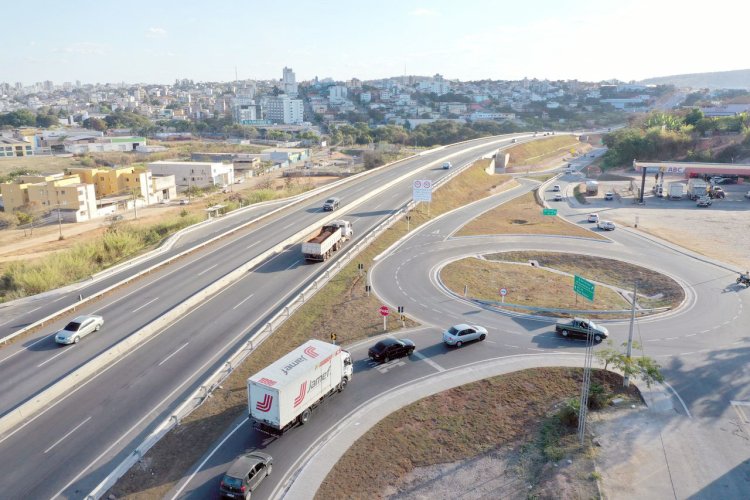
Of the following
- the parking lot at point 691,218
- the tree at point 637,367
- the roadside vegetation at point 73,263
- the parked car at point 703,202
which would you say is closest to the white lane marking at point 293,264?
the roadside vegetation at point 73,263

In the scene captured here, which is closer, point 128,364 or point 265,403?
point 265,403

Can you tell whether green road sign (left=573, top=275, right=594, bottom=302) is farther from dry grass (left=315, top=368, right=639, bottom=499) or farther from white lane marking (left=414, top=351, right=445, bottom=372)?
white lane marking (left=414, top=351, right=445, bottom=372)

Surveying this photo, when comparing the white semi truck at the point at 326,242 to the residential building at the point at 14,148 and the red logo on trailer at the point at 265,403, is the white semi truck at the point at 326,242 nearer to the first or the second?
the red logo on trailer at the point at 265,403

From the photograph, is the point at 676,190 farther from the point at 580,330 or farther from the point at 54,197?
the point at 54,197

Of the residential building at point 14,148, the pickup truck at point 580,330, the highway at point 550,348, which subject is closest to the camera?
the highway at point 550,348

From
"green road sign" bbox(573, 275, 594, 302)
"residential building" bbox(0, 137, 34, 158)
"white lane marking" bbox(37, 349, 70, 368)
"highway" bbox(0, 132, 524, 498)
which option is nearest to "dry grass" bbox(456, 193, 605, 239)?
"highway" bbox(0, 132, 524, 498)

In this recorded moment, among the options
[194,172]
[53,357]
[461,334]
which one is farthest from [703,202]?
[194,172]
